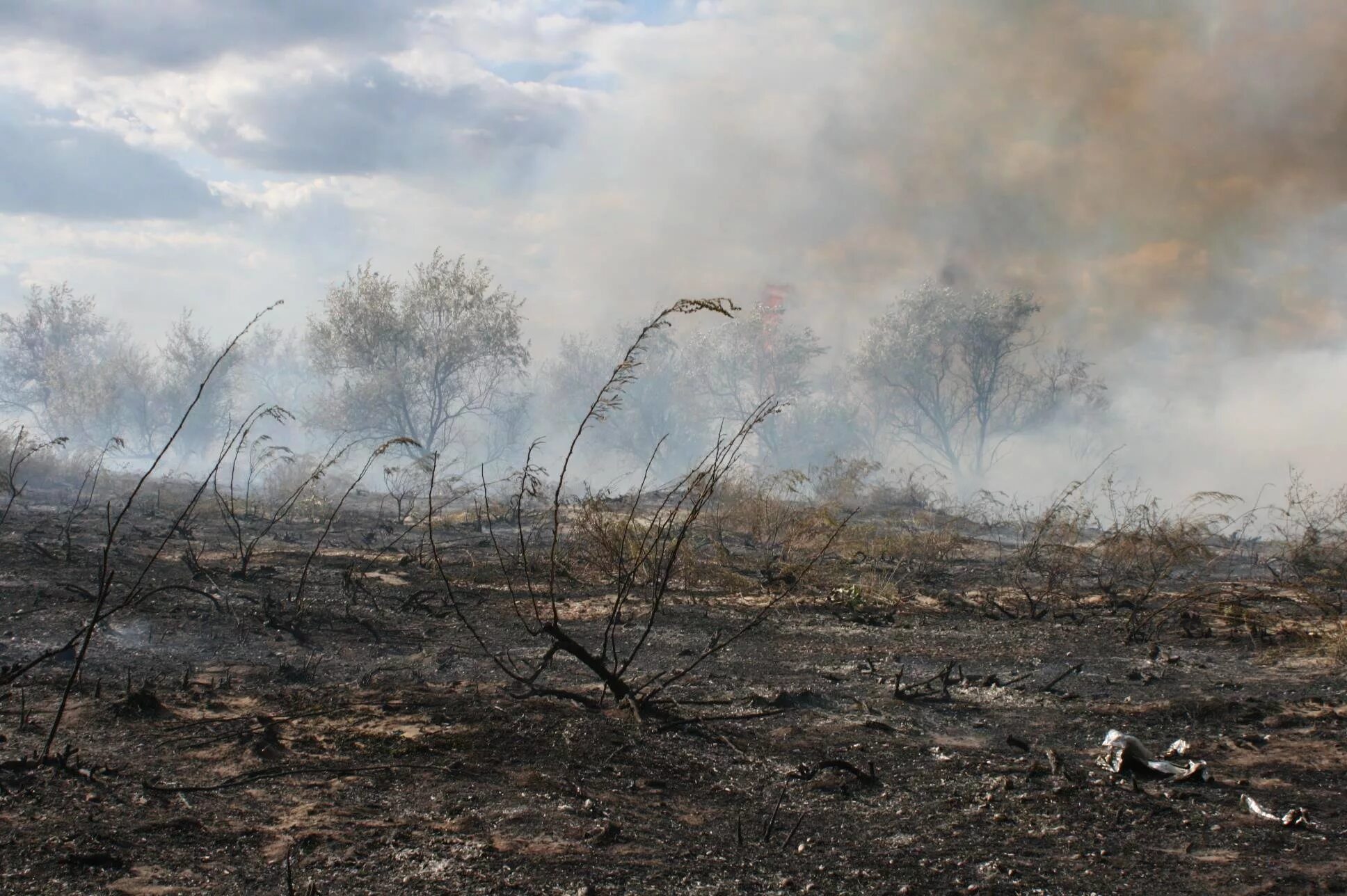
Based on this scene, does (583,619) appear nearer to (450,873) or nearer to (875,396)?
(450,873)

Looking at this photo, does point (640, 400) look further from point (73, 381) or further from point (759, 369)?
point (73, 381)

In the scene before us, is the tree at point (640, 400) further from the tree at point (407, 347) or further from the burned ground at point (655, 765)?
the burned ground at point (655, 765)

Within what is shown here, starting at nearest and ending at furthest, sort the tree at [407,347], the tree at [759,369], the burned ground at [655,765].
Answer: the burned ground at [655,765]
the tree at [407,347]
the tree at [759,369]

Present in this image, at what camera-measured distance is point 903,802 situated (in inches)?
140

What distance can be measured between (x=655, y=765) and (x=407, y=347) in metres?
29.8

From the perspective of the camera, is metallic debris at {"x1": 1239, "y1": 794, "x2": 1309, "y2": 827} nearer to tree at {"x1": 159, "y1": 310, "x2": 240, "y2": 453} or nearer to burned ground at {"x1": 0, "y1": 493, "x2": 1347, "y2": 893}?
burned ground at {"x1": 0, "y1": 493, "x2": 1347, "y2": 893}

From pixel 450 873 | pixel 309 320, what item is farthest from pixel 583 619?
pixel 309 320

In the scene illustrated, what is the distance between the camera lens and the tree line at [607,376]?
32469mm

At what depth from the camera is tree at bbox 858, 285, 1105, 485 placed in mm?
36312

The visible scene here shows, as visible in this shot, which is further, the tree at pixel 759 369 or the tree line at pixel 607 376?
the tree at pixel 759 369

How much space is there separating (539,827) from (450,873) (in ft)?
1.37

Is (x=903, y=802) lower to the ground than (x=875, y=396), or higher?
lower

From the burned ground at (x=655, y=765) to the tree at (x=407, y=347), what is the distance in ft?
83.8

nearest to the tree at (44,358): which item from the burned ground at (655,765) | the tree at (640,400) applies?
the tree at (640,400)
